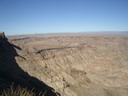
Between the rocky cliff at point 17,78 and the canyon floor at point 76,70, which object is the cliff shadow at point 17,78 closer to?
the rocky cliff at point 17,78

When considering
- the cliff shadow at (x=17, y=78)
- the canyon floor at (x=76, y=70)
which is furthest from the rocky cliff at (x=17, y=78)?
the canyon floor at (x=76, y=70)

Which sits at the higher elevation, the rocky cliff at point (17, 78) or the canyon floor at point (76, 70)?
the rocky cliff at point (17, 78)

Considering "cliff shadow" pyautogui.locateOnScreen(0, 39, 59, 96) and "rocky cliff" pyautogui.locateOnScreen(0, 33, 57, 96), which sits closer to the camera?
"rocky cliff" pyautogui.locateOnScreen(0, 33, 57, 96)

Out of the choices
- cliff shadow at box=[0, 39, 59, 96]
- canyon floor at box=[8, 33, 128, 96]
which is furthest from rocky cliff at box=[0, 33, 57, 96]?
canyon floor at box=[8, 33, 128, 96]

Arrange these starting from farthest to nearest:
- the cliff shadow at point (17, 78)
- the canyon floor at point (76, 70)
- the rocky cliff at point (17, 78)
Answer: the canyon floor at point (76, 70)
the cliff shadow at point (17, 78)
the rocky cliff at point (17, 78)

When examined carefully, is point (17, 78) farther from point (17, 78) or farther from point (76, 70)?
point (76, 70)

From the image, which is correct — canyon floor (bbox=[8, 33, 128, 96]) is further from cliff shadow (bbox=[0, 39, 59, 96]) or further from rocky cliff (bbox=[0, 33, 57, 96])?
cliff shadow (bbox=[0, 39, 59, 96])

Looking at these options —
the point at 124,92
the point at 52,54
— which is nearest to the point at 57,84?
the point at 124,92

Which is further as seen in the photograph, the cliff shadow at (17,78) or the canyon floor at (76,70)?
the canyon floor at (76,70)

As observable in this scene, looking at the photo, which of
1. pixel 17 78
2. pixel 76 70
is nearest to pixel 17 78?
pixel 17 78

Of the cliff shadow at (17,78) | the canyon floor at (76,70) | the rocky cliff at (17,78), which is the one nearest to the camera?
the rocky cliff at (17,78)

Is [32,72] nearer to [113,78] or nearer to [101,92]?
[101,92]

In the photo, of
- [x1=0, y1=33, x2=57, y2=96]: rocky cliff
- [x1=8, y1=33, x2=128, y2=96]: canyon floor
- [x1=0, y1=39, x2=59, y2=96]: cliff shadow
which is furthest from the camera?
[x1=8, y1=33, x2=128, y2=96]: canyon floor
